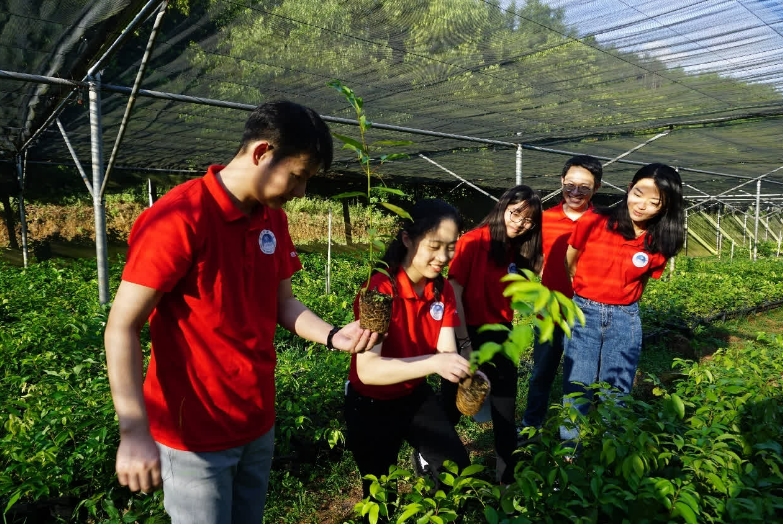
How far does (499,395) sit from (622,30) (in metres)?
2.88

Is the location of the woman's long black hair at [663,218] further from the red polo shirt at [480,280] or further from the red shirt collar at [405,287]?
the red shirt collar at [405,287]

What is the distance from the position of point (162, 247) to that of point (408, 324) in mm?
1043

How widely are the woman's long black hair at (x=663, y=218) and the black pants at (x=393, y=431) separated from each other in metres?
1.29

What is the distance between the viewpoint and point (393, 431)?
75.9 inches

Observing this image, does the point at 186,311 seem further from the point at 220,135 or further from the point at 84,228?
the point at 84,228

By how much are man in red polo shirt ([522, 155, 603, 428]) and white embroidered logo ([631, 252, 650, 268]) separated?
398mm

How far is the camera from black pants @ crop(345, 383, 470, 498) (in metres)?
1.91

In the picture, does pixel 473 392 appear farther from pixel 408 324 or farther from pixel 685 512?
pixel 685 512

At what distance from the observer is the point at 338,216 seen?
44.1 feet

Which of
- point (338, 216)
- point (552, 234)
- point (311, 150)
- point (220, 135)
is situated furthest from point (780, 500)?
point (338, 216)

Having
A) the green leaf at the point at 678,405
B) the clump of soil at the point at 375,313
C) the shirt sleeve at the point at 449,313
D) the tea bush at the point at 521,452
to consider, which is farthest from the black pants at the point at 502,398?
the clump of soil at the point at 375,313

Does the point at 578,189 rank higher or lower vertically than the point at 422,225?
higher

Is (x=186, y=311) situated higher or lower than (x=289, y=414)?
higher

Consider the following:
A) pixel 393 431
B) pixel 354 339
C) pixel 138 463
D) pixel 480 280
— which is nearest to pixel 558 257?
pixel 480 280
